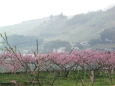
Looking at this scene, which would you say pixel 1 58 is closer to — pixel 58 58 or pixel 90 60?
pixel 58 58

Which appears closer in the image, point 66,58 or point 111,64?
point 111,64

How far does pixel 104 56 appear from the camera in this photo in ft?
241

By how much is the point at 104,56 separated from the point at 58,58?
13828mm

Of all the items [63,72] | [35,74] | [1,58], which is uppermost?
[35,74]

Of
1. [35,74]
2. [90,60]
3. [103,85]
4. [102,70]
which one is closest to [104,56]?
[90,60]

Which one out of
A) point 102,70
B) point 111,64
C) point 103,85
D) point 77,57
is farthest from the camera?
point 102,70

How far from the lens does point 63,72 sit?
77500mm

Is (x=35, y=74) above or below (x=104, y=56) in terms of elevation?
above

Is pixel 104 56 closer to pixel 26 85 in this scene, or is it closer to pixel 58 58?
pixel 58 58

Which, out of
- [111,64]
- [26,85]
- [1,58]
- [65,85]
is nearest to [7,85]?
[26,85]

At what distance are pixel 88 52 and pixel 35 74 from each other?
2776 inches

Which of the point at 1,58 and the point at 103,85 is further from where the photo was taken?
the point at 1,58

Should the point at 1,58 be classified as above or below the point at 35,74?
below

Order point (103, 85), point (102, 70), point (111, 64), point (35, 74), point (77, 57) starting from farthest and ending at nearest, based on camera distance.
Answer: point (102, 70) < point (77, 57) < point (111, 64) < point (103, 85) < point (35, 74)
